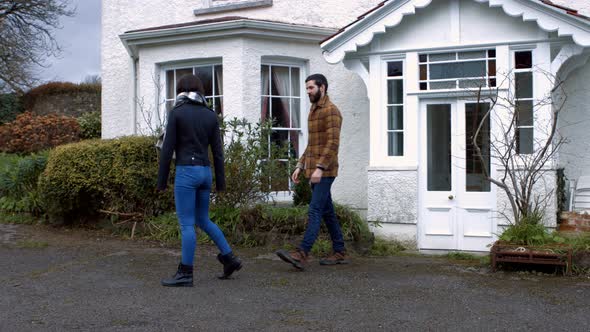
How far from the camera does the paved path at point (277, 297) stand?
460 cm

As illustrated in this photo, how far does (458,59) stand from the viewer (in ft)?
26.3

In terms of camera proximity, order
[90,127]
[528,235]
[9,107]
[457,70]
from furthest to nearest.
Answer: [9,107]
[90,127]
[457,70]
[528,235]

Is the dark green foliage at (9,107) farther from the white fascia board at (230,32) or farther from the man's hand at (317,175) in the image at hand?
the man's hand at (317,175)

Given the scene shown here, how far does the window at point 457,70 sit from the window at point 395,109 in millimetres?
295

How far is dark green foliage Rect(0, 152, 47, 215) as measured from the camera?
9.70m

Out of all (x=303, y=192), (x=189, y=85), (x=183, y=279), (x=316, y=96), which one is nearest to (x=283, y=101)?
(x=303, y=192)

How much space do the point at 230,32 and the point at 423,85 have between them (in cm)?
295

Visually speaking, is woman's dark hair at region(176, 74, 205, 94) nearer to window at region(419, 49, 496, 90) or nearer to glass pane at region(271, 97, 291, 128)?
window at region(419, 49, 496, 90)

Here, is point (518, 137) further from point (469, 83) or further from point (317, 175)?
point (317, 175)

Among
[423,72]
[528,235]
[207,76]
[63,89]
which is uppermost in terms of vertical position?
[63,89]

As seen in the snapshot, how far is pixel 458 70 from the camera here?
802 centimetres

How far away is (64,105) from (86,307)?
17.2 metres

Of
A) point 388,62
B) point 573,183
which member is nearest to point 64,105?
point 388,62

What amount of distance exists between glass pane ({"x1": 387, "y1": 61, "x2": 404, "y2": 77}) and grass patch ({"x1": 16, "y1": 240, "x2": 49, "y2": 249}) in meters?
4.78
